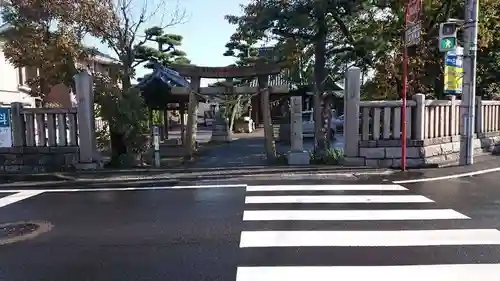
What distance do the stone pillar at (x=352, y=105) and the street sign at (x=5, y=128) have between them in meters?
8.67

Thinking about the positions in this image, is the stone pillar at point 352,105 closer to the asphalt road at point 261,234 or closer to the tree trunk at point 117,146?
the asphalt road at point 261,234

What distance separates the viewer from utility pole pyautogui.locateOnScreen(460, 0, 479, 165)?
33.8ft

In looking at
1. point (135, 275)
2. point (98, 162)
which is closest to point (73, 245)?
point (135, 275)

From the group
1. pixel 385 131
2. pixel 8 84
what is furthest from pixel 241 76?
pixel 8 84

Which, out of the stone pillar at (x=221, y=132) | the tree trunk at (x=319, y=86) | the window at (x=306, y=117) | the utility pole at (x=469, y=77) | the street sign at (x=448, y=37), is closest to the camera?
the street sign at (x=448, y=37)

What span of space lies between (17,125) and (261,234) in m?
8.51

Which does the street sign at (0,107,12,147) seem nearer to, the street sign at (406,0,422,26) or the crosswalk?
the crosswalk

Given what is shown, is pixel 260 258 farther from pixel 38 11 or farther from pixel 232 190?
pixel 38 11

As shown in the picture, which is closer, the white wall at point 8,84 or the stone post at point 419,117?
the stone post at point 419,117

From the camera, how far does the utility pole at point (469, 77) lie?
10.3 m

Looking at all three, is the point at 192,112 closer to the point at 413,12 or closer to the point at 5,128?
the point at 5,128

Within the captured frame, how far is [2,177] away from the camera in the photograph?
10.4 m

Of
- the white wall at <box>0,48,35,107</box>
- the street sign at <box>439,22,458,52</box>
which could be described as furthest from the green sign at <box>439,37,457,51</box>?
the white wall at <box>0,48,35,107</box>

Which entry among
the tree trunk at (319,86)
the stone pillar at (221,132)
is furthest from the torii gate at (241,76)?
the stone pillar at (221,132)
